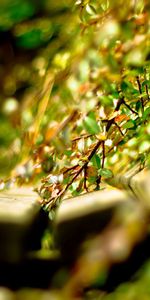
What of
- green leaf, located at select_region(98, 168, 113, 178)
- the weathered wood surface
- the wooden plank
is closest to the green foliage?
green leaf, located at select_region(98, 168, 113, 178)

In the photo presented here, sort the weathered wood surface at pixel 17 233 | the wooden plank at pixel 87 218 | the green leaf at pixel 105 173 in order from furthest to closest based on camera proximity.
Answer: the green leaf at pixel 105 173 < the weathered wood surface at pixel 17 233 < the wooden plank at pixel 87 218

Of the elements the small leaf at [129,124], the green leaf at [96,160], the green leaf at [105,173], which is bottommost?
the green leaf at [105,173]

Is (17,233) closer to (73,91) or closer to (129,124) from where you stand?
(73,91)

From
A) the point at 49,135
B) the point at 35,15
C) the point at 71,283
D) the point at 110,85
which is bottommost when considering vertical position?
the point at 71,283

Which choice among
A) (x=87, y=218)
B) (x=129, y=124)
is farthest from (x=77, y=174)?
(x=87, y=218)

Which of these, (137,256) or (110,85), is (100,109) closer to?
(110,85)

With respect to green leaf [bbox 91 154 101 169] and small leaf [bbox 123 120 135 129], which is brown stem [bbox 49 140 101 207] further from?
small leaf [bbox 123 120 135 129]

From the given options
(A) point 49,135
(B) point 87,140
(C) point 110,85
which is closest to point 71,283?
(A) point 49,135

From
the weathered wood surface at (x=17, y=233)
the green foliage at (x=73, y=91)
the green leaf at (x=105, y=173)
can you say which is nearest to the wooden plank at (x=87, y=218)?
the weathered wood surface at (x=17, y=233)

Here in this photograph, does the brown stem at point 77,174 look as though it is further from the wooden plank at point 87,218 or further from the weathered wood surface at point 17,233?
the wooden plank at point 87,218

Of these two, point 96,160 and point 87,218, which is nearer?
point 87,218

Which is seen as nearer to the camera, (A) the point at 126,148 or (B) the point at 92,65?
(B) the point at 92,65
